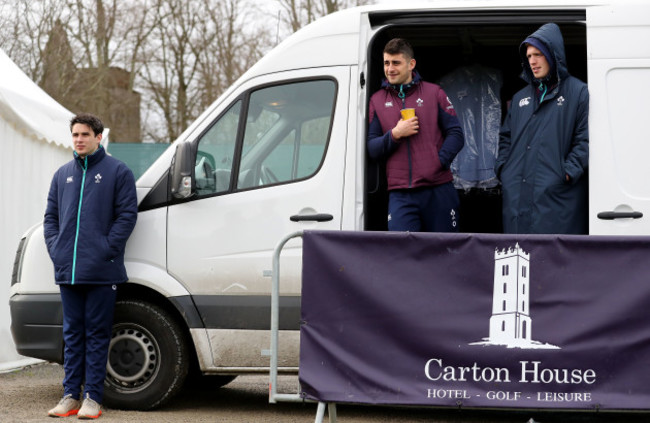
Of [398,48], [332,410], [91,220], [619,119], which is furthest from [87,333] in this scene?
[619,119]

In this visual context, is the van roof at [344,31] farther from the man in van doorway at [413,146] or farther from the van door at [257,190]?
the man in van doorway at [413,146]

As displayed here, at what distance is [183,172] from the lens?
5.92 m

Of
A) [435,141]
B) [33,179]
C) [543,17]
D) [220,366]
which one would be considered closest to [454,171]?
[435,141]

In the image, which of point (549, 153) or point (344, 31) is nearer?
point (549, 153)

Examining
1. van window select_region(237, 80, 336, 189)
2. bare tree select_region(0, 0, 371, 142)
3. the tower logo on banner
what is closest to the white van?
van window select_region(237, 80, 336, 189)

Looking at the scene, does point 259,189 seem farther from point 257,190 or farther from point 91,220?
point 91,220

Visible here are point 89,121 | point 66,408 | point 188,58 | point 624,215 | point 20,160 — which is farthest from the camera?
point 188,58

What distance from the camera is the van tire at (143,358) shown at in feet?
20.1

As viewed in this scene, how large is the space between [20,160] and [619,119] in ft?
19.8

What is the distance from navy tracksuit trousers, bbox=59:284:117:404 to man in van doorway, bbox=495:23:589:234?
267 cm

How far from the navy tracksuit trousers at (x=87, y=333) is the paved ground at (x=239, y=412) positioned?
0.26 m

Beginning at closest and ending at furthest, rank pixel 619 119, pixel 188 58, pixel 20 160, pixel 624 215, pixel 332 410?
pixel 332 410, pixel 624 215, pixel 619 119, pixel 20 160, pixel 188 58

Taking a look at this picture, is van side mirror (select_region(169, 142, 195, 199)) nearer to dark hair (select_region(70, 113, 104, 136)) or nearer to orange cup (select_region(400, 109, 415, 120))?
dark hair (select_region(70, 113, 104, 136))

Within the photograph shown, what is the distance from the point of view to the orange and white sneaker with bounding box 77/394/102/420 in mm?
5922
